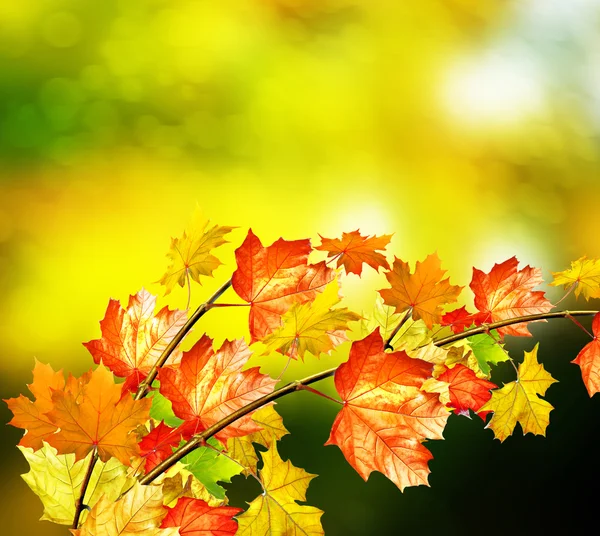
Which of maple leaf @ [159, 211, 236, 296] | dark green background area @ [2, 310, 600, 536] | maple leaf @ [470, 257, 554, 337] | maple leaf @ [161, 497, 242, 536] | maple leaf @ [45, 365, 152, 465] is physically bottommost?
dark green background area @ [2, 310, 600, 536]

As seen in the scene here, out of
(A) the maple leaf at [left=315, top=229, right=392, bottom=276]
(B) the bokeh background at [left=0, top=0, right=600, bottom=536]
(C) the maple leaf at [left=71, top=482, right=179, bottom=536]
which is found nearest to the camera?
(C) the maple leaf at [left=71, top=482, right=179, bottom=536]

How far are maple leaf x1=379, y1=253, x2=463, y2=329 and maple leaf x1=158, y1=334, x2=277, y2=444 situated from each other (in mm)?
81

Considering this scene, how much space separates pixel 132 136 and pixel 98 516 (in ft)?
3.25

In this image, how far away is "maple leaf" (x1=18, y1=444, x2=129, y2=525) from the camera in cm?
21

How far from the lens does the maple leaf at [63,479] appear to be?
0.21 metres

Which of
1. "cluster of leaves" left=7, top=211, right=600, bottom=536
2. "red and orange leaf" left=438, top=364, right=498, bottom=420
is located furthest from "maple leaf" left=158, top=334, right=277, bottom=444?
"red and orange leaf" left=438, top=364, right=498, bottom=420

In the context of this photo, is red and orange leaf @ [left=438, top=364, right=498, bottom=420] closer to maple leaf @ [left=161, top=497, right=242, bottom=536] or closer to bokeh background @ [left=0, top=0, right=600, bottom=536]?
maple leaf @ [left=161, top=497, right=242, bottom=536]

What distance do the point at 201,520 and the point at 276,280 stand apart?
10cm

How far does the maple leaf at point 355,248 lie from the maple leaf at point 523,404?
101 mm

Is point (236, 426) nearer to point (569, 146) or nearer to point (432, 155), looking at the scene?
point (432, 155)

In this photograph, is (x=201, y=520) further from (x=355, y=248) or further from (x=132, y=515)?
(x=355, y=248)

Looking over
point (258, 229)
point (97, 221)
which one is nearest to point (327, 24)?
point (258, 229)

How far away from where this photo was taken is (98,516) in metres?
0.17

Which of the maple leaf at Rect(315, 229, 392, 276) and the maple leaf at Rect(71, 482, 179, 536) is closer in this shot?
the maple leaf at Rect(71, 482, 179, 536)
